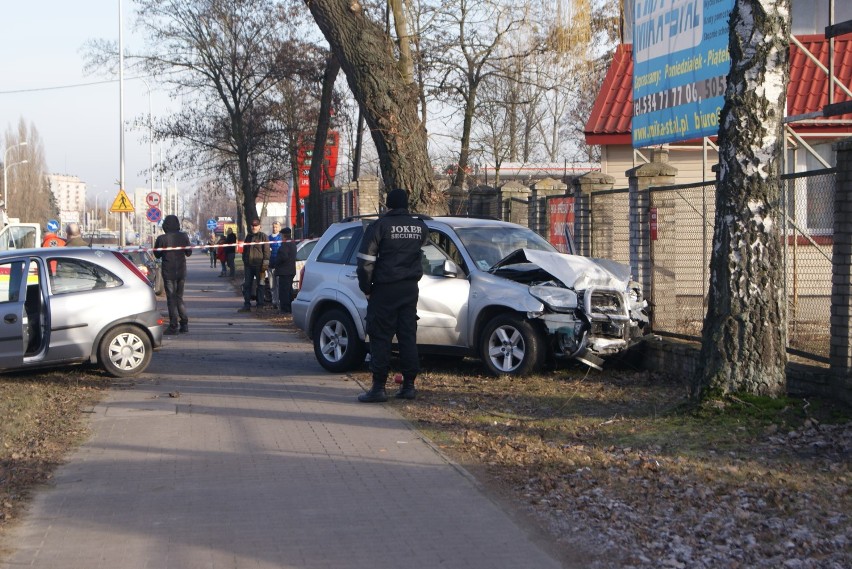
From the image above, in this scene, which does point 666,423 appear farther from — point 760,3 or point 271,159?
point 271,159

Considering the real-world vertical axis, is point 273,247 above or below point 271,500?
above

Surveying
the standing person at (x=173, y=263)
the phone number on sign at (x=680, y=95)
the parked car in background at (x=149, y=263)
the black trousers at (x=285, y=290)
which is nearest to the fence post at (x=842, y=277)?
the phone number on sign at (x=680, y=95)

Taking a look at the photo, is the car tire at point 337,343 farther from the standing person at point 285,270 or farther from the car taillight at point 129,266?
the standing person at point 285,270

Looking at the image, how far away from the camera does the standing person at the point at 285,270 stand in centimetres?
2032

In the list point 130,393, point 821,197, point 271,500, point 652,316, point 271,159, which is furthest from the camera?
point 271,159

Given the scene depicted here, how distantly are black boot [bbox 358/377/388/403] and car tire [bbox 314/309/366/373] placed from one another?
202 centimetres

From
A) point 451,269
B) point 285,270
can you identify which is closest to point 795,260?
point 451,269

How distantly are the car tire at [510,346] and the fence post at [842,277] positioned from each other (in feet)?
10.6

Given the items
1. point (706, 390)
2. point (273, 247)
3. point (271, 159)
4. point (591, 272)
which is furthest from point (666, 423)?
point (271, 159)

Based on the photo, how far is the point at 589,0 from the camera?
63.1 feet

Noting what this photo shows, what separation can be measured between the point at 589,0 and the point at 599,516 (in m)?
15.2

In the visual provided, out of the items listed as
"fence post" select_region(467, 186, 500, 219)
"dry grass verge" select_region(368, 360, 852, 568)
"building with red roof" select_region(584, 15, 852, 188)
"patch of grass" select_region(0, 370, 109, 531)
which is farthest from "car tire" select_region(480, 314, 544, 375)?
"fence post" select_region(467, 186, 500, 219)

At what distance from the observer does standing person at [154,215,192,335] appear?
16.5 meters

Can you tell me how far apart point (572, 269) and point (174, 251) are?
8.24 m
